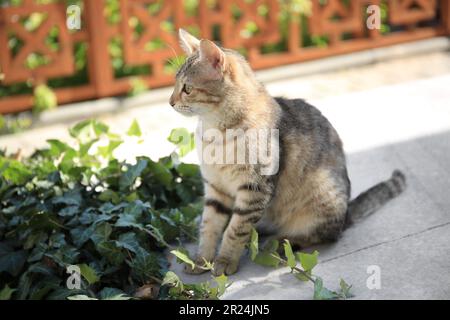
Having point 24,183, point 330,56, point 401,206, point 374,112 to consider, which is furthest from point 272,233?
point 330,56

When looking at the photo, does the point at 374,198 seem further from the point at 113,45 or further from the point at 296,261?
the point at 113,45

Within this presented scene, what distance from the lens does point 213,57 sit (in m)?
3.40

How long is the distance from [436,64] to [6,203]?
418 centimetres

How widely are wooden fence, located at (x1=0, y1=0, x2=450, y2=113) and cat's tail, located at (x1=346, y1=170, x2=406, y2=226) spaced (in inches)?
81.8

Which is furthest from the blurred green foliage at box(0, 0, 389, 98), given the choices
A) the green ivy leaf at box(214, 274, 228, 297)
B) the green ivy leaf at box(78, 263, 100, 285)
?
the green ivy leaf at box(214, 274, 228, 297)

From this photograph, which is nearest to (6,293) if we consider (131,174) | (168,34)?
(131,174)

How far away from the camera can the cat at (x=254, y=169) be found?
11.3 feet

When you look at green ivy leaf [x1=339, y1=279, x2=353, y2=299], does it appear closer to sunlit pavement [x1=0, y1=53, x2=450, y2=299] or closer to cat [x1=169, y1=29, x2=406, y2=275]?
sunlit pavement [x1=0, y1=53, x2=450, y2=299]

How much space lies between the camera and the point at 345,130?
17.0ft

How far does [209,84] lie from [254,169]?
1.47 ft

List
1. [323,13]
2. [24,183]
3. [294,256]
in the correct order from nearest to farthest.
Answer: [294,256]
[24,183]
[323,13]

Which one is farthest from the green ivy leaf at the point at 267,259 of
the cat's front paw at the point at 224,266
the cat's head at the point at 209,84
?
the cat's head at the point at 209,84

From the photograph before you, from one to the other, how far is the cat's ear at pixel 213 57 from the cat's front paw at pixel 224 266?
34.6 inches

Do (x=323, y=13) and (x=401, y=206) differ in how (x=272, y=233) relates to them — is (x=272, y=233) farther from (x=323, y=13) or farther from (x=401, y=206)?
(x=323, y=13)
